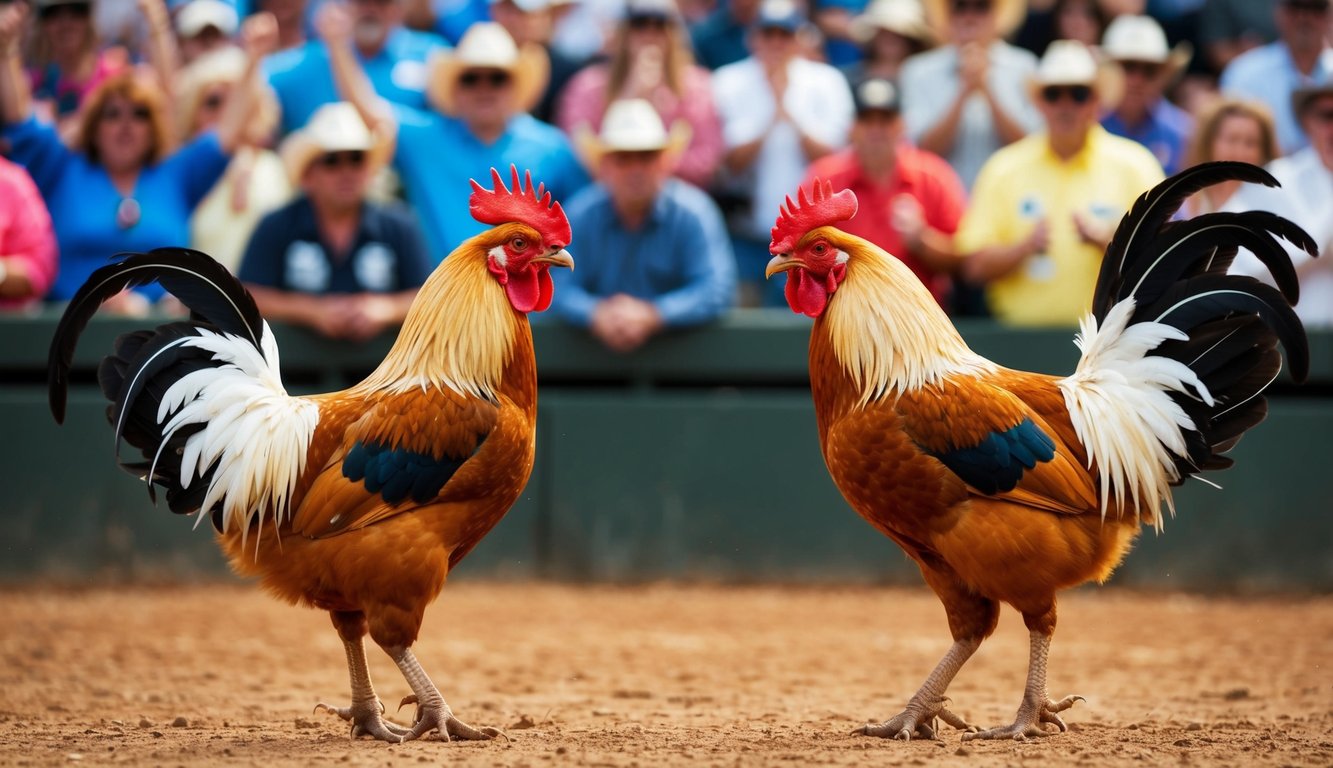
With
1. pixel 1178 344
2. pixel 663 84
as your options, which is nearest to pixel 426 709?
pixel 1178 344

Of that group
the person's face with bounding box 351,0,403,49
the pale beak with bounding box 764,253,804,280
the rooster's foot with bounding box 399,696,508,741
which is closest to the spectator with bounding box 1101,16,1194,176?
the person's face with bounding box 351,0,403,49

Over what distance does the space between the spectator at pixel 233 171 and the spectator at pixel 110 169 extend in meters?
0.16

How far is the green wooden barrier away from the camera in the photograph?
32.2ft

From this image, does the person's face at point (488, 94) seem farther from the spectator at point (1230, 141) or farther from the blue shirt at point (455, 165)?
the spectator at point (1230, 141)

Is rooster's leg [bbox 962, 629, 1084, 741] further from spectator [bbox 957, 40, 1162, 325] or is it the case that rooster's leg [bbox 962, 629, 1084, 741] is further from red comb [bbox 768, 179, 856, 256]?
spectator [bbox 957, 40, 1162, 325]

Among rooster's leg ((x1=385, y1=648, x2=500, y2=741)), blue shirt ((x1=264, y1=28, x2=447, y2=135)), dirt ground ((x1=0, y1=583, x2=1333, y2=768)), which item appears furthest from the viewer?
blue shirt ((x1=264, y1=28, x2=447, y2=135))

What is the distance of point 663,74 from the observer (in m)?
11.0

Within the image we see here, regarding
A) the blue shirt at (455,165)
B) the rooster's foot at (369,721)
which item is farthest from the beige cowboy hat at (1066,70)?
the rooster's foot at (369,721)

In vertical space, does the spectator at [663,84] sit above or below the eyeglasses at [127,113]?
above

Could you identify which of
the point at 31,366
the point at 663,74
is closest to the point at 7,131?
the point at 31,366

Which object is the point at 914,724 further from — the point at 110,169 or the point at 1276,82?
the point at 1276,82

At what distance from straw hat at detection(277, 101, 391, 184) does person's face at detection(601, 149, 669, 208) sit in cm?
143

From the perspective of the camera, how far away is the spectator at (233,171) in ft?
34.3

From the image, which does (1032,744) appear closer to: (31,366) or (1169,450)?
(1169,450)
